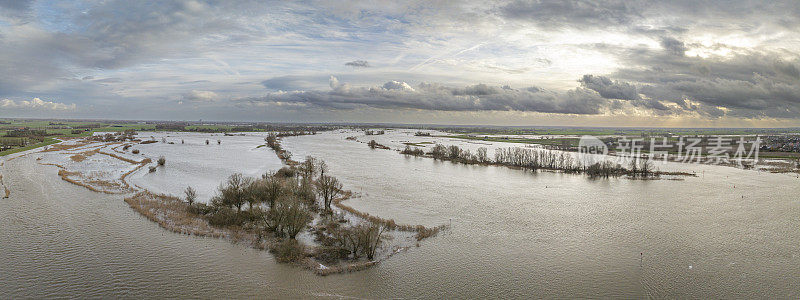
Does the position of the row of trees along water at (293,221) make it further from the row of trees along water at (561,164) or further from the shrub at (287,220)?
the row of trees along water at (561,164)

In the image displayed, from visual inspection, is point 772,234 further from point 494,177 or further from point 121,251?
point 121,251

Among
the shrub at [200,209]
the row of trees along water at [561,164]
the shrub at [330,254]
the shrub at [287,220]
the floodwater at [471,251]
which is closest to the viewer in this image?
the floodwater at [471,251]

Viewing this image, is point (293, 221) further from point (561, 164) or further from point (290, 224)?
point (561, 164)

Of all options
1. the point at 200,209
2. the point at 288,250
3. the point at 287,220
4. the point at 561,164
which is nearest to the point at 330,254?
the point at 288,250

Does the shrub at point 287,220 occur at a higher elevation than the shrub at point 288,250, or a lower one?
higher

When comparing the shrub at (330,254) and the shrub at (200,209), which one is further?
the shrub at (200,209)

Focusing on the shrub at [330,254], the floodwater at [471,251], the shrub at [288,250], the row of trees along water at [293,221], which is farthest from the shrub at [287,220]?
the floodwater at [471,251]

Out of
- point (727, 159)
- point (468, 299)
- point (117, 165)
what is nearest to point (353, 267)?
point (468, 299)

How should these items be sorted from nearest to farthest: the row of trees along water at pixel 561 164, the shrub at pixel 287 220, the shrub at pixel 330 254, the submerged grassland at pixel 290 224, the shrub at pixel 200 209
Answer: the shrub at pixel 330 254, the submerged grassland at pixel 290 224, the shrub at pixel 287 220, the shrub at pixel 200 209, the row of trees along water at pixel 561 164
